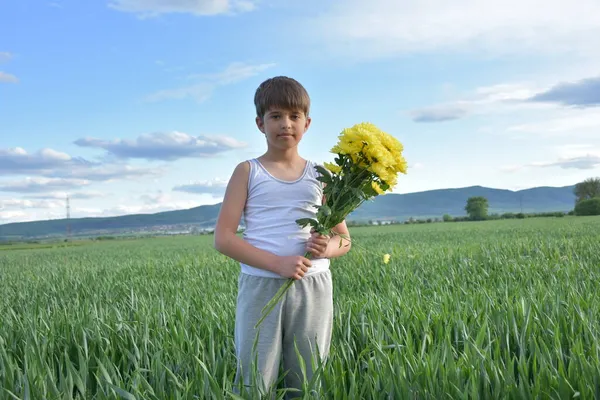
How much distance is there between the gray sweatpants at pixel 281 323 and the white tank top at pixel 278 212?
8 centimetres

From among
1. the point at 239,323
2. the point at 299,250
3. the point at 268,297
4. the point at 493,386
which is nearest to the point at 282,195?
the point at 299,250

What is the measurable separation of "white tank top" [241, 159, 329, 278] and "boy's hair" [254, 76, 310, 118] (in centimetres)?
30

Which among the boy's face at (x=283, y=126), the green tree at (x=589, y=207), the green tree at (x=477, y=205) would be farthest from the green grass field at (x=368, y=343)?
the green tree at (x=477, y=205)

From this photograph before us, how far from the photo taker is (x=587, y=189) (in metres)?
81.8

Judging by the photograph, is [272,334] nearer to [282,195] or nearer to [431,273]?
[282,195]

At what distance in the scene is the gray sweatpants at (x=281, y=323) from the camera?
2.42 m

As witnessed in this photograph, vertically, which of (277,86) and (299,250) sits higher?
(277,86)

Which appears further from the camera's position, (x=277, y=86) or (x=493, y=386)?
(x=277, y=86)

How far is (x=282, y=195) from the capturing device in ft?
8.17

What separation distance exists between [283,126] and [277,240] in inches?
21.3

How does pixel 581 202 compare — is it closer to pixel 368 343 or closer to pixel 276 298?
pixel 368 343

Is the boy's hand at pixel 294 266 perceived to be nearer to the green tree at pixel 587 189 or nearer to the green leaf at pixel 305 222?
the green leaf at pixel 305 222

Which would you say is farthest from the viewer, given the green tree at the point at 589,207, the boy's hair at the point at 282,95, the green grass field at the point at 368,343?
the green tree at the point at 589,207

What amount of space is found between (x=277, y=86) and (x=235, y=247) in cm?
79
